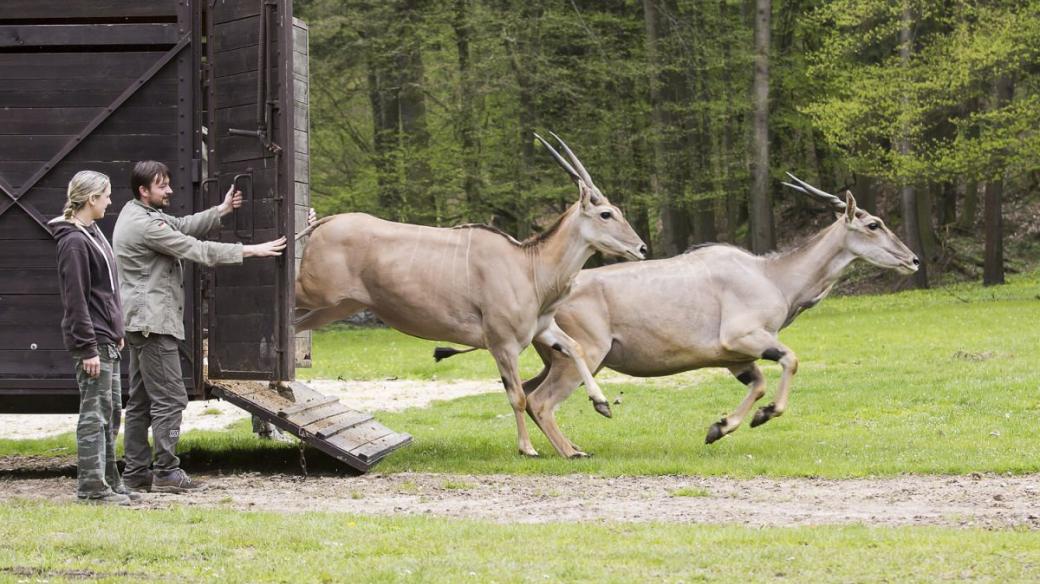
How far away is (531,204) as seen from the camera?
117 ft

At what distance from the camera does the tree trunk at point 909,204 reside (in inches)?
1219

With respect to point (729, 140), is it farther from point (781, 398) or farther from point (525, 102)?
point (781, 398)

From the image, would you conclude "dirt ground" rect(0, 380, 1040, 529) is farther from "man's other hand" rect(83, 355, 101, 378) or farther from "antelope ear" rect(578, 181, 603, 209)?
"antelope ear" rect(578, 181, 603, 209)

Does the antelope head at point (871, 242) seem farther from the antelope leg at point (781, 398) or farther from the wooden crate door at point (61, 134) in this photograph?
→ the wooden crate door at point (61, 134)

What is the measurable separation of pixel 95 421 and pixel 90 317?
0.72 meters

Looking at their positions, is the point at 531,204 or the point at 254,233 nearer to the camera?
the point at 254,233

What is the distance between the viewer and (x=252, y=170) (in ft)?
36.6

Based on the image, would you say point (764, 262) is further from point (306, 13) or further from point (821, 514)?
point (306, 13)

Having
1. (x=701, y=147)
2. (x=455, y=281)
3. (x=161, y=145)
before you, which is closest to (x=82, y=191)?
(x=161, y=145)

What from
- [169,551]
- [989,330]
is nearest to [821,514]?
[169,551]

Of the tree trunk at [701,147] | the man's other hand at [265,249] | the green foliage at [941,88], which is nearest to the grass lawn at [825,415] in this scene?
the man's other hand at [265,249]

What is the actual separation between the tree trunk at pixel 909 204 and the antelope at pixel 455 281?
65.3 ft

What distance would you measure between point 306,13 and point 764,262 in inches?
926

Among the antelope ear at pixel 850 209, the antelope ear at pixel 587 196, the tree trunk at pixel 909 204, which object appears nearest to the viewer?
the antelope ear at pixel 587 196
